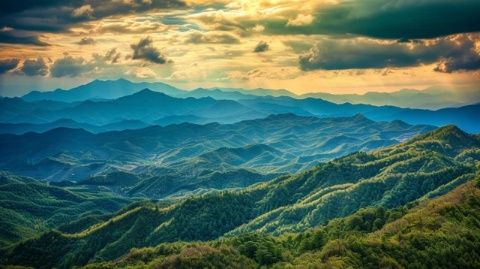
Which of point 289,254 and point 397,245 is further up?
point 397,245

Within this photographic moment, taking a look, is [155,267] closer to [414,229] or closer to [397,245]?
[397,245]

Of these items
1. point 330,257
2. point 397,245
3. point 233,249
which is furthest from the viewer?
point 233,249

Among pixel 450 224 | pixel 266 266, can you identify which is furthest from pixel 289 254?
pixel 450 224

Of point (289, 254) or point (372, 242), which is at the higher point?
point (372, 242)

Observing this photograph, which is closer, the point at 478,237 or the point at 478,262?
the point at 478,262

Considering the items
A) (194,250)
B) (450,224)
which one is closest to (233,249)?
(194,250)

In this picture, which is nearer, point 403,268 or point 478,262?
point 403,268

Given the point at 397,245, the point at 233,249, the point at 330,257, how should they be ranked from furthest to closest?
the point at 233,249 → the point at 397,245 → the point at 330,257

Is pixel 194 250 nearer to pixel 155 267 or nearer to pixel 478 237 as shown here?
pixel 155 267
